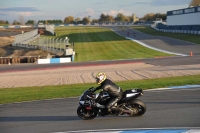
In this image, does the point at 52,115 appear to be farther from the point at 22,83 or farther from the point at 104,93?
the point at 22,83

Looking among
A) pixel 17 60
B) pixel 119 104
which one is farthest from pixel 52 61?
pixel 119 104

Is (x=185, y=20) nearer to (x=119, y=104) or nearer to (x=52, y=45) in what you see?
(x=52, y=45)

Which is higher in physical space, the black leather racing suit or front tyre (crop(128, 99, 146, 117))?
the black leather racing suit

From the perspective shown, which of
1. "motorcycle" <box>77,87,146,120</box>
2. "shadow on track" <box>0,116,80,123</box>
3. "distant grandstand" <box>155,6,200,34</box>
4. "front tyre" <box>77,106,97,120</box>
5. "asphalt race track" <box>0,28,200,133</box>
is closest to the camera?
"asphalt race track" <box>0,28,200,133</box>

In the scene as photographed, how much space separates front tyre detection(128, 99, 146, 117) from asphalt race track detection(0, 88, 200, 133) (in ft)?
0.55

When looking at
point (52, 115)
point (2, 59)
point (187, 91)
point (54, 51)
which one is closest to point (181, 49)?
point (54, 51)

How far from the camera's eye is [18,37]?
63594 mm

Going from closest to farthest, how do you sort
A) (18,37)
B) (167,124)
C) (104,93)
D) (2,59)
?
(167,124) → (104,93) → (2,59) → (18,37)

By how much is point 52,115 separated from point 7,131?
2255mm

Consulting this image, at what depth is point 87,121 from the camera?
35.1 feet

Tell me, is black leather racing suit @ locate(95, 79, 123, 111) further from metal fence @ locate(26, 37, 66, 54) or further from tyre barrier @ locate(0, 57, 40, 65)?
metal fence @ locate(26, 37, 66, 54)

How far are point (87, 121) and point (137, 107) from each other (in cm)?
175

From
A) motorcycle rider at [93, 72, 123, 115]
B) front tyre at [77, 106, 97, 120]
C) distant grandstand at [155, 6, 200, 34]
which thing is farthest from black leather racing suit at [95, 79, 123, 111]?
distant grandstand at [155, 6, 200, 34]

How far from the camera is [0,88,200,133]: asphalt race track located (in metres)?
9.83
